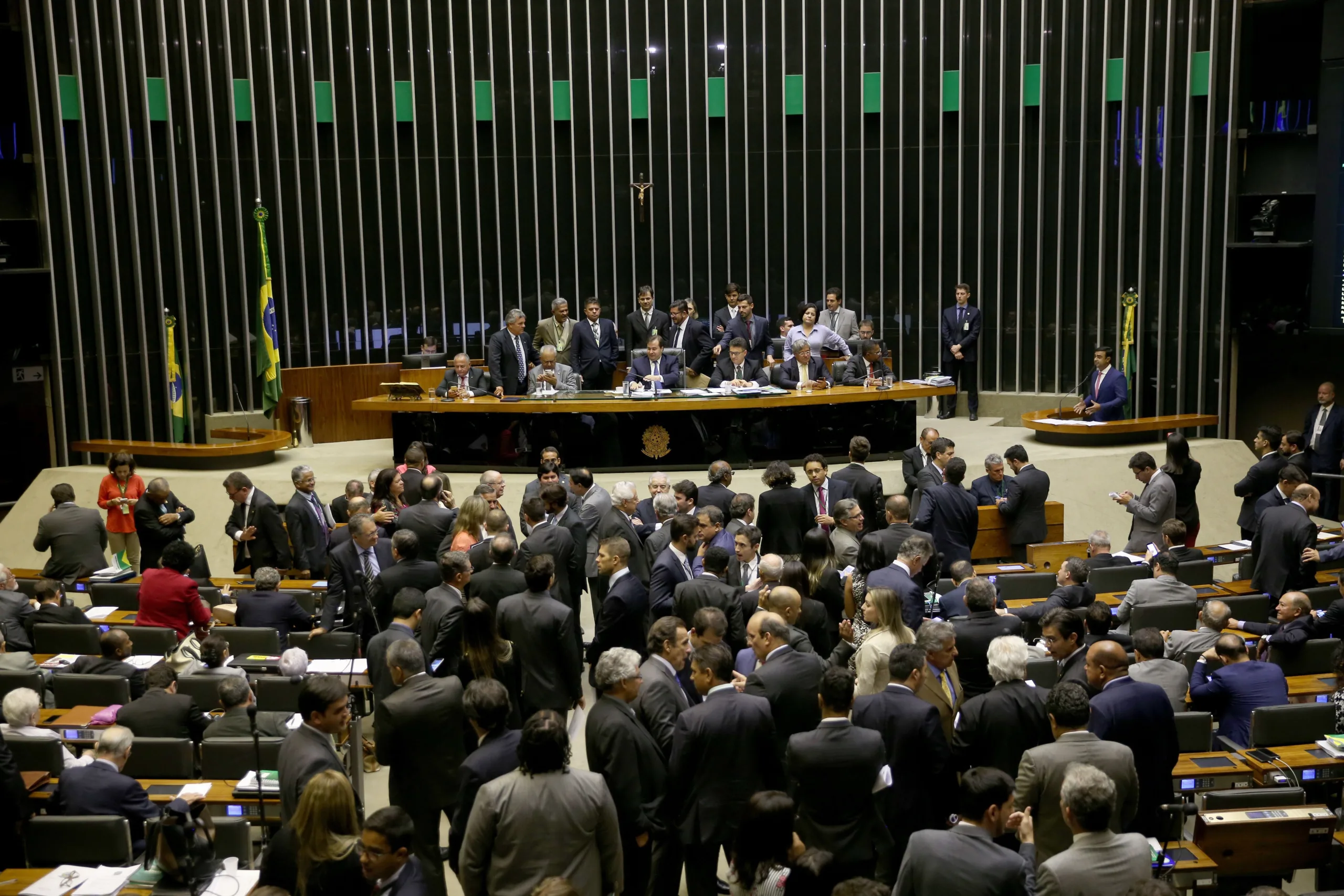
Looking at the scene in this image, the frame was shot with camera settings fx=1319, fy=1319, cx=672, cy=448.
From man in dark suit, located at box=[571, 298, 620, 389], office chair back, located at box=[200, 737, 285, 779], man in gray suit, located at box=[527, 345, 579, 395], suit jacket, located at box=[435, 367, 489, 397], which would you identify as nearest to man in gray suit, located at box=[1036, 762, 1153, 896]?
office chair back, located at box=[200, 737, 285, 779]

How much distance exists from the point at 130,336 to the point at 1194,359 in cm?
1208

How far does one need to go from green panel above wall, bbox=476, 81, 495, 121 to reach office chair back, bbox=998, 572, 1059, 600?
9696 mm

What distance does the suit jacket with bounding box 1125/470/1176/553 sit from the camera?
9.53 meters

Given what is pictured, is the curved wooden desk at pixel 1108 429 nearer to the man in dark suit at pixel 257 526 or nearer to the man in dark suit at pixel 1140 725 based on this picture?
the man in dark suit at pixel 257 526

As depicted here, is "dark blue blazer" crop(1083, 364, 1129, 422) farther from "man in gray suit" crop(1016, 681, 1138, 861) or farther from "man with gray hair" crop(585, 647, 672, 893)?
"man with gray hair" crop(585, 647, 672, 893)

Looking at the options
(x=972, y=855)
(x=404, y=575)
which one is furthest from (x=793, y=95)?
(x=972, y=855)

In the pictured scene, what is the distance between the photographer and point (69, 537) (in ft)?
32.7

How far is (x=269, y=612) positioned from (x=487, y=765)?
3.62 m

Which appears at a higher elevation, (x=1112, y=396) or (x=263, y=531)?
(x=1112, y=396)

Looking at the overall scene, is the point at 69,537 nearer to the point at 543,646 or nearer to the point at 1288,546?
the point at 543,646

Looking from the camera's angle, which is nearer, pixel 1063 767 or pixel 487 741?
pixel 1063 767

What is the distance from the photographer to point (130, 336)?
14758mm

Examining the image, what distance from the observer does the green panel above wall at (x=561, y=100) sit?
15758 millimetres

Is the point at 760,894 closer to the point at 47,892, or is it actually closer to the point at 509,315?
the point at 47,892
